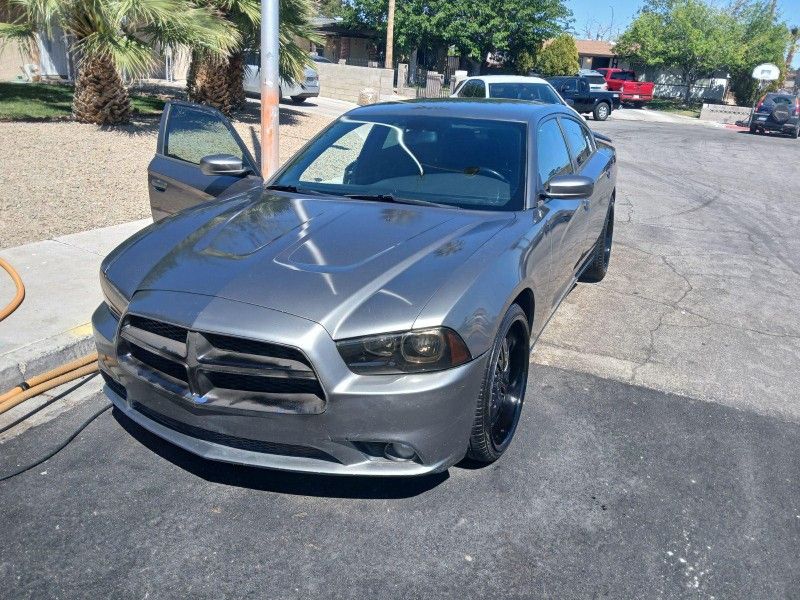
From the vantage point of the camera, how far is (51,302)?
5.32 m

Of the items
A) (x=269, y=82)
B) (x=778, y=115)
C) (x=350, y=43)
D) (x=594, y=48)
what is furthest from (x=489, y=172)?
(x=594, y=48)

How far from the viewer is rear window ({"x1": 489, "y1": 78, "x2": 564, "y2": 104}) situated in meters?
16.1

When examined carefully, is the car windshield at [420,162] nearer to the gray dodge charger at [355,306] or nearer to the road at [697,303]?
the gray dodge charger at [355,306]

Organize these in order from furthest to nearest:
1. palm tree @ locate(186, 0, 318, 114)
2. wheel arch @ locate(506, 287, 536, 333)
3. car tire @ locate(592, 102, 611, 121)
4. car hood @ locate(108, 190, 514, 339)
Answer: car tire @ locate(592, 102, 611, 121) → palm tree @ locate(186, 0, 318, 114) → wheel arch @ locate(506, 287, 536, 333) → car hood @ locate(108, 190, 514, 339)

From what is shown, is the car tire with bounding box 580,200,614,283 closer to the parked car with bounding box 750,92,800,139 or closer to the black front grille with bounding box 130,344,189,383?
the black front grille with bounding box 130,344,189,383

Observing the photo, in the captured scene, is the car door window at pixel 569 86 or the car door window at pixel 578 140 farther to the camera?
the car door window at pixel 569 86

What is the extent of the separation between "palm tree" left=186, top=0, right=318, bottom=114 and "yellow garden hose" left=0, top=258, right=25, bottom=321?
8372 mm

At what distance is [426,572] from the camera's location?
2957 mm

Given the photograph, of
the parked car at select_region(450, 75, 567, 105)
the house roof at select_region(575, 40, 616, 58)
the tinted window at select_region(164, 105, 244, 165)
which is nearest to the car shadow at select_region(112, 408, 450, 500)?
the tinted window at select_region(164, 105, 244, 165)

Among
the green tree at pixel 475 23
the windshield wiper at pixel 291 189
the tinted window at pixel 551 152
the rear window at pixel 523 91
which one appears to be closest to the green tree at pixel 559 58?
the green tree at pixel 475 23

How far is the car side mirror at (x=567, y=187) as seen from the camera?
14.1 feet

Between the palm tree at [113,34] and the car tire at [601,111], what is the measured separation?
17.4 m

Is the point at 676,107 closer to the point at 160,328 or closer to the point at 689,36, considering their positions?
the point at 689,36

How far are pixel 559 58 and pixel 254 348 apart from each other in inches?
1675
